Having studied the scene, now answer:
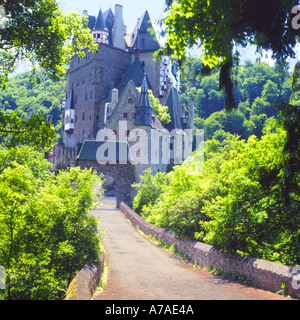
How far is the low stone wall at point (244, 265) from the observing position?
30.2 ft

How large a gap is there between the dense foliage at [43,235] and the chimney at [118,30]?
221 ft

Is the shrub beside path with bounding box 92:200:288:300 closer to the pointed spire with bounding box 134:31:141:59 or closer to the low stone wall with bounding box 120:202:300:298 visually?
the low stone wall with bounding box 120:202:300:298

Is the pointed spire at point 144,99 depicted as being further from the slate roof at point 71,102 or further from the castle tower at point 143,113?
the slate roof at point 71,102

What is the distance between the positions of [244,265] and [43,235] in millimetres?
4988

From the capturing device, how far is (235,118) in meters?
99.8

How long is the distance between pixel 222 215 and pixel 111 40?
68.5 metres

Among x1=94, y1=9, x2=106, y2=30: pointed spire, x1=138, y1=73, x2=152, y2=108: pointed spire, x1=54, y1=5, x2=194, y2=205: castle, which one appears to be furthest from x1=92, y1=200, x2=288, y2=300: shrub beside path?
x1=94, y1=9, x2=106, y2=30: pointed spire

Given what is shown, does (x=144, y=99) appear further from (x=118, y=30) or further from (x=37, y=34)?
(x=37, y=34)

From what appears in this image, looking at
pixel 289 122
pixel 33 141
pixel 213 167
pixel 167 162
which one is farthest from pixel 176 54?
pixel 167 162

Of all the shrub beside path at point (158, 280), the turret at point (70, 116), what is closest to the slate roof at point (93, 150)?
the shrub beside path at point (158, 280)

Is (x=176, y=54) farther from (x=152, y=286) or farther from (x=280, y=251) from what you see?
(x=280, y=251)

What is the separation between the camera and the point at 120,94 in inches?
2788

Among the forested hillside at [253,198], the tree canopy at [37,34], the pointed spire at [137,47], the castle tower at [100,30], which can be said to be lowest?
the forested hillside at [253,198]

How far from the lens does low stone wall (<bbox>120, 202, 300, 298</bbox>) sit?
9211 millimetres
